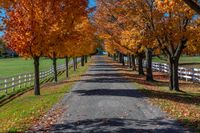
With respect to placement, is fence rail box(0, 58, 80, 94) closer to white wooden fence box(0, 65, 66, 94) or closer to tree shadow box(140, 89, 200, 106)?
white wooden fence box(0, 65, 66, 94)

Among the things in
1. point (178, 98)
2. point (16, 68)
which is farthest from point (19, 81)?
point (16, 68)

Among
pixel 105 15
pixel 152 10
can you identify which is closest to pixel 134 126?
pixel 152 10

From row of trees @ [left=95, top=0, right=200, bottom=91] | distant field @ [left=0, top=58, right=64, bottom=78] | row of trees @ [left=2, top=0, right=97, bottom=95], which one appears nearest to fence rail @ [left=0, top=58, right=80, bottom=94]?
row of trees @ [left=2, top=0, right=97, bottom=95]

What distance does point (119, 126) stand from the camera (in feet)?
36.4

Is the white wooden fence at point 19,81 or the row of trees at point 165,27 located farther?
the white wooden fence at point 19,81

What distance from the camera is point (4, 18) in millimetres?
20266

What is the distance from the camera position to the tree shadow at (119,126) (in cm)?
1050

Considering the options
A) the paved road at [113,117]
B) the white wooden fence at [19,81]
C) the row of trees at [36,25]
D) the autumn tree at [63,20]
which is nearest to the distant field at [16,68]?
the white wooden fence at [19,81]

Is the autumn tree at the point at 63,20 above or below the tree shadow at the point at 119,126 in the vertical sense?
above

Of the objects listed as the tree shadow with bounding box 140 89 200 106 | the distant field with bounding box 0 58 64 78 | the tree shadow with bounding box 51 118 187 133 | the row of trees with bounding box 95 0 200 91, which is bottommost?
the tree shadow with bounding box 140 89 200 106

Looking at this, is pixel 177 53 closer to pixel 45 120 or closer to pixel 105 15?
pixel 45 120

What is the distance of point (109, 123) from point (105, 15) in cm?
2681

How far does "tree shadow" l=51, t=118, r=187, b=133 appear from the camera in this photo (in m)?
10.5

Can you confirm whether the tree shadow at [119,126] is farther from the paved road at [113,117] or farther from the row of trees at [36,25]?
the row of trees at [36,25]
